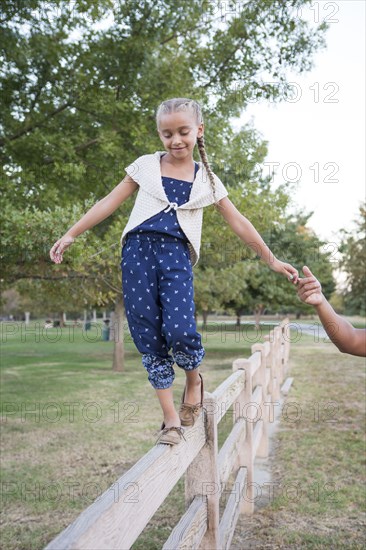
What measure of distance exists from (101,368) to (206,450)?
48.5 feet

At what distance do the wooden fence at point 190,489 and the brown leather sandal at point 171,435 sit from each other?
3 centimetres

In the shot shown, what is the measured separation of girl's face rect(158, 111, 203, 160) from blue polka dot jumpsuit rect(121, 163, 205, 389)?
0.99ft

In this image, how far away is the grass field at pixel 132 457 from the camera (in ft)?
15.9

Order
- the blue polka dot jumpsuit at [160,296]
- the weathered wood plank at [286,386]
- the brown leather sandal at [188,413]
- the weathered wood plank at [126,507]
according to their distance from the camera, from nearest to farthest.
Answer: the weathered wood plank at [126,507] → the blue polka dot jumpsuit at [160,296] → the brown leather sandal at [188,413] → the weathered wood plank at [286,386]

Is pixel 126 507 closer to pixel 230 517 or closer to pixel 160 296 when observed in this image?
pixel 160 296

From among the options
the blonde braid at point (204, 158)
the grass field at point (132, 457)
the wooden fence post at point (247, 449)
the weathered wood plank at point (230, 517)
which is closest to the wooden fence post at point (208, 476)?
the weathered wood plank at point (230, 517)

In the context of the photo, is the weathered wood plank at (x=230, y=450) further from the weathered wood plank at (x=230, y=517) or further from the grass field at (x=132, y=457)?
the grass field at (x=132, y=457)

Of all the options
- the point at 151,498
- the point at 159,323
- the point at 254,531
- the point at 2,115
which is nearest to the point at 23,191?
the point at 2,115

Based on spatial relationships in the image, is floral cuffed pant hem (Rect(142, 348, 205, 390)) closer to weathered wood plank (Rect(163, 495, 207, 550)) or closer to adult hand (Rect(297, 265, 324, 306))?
weathered wood plank (Rect(163, 495, 207, 550))

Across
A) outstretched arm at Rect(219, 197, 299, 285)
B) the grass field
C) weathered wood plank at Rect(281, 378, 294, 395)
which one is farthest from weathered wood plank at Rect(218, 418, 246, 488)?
weathered wood plank at Rect(281, 378, 294, 395)

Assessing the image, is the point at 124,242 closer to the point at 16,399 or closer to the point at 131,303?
the point at 131,303

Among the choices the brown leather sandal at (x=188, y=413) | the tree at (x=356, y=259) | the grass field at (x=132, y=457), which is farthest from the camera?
the tree at (x=356, y=259)

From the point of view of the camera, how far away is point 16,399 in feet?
37.3

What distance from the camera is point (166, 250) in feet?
8.02
